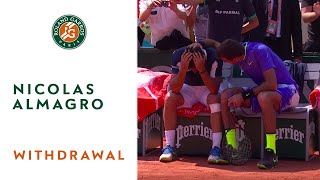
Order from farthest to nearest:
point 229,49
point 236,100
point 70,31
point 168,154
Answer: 1. point 168,154
2. point 236,100
3. point 229,49
4. point 70,31

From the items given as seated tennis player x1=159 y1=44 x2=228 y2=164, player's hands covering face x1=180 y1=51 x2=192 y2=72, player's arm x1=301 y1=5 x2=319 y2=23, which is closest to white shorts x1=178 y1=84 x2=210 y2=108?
seated tennis player x1=159 y1=44 x2=228 y2=164

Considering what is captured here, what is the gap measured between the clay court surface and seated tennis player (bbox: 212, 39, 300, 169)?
191 mm

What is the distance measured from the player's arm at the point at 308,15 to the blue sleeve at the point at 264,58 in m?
1.62

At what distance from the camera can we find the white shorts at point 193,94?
9008 millimetres

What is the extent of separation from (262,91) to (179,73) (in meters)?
0.82

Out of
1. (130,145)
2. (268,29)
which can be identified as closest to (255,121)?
(268,29)

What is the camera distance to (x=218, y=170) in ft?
27.6

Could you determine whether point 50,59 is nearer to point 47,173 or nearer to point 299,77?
point 47,173

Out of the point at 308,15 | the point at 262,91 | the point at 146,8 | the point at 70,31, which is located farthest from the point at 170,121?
the point at 70,31

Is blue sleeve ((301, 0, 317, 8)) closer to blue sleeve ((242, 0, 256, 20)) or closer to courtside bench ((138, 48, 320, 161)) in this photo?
courtside bench ((138, 48, 320, 161))

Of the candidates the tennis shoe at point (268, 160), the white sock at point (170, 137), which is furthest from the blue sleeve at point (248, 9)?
the tennis shoe at point (268, 160)

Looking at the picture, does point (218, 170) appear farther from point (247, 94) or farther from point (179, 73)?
point (179, 73)

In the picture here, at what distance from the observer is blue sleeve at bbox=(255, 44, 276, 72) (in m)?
8.42

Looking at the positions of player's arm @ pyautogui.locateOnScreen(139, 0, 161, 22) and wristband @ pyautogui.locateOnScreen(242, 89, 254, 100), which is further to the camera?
player's arm @ pyautogui.locateOnScreen(139, 0, 161, 22)
